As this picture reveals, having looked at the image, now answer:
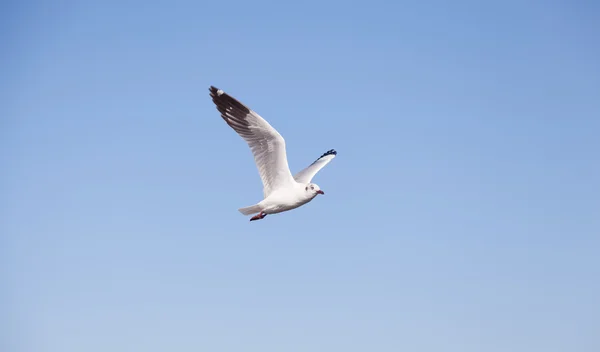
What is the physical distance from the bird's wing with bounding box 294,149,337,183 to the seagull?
198cm

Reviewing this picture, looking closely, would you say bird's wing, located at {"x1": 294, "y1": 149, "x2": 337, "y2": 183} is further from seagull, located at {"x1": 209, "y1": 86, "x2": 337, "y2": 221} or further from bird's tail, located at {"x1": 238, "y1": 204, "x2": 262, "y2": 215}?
bird's tail, located at {"x1": 238, "y1": 204, "x2": 262, "y2": 215}

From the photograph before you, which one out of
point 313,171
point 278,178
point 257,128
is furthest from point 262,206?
point 313,171

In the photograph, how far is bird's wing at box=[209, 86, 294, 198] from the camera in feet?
56.2

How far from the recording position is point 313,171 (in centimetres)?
2089

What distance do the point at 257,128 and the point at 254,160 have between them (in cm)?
95

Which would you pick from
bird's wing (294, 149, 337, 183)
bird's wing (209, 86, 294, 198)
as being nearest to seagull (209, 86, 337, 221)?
bird's wing (209, 86, 294, 198)

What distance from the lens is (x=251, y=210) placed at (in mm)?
18188

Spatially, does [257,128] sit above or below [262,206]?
above

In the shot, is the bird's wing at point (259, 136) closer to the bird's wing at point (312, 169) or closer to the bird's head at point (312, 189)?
the bird's head at point (312, 189)

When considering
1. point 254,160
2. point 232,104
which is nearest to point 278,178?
point 254,160

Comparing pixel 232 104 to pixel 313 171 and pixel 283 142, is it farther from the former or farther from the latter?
pixel 313 171

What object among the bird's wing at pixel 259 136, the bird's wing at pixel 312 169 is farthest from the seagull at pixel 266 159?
the bird's wing at pixel 312 169

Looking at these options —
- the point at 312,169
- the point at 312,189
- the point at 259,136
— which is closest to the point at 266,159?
the point at 259,136

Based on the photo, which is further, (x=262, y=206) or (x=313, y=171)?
(x=313, y=171)
